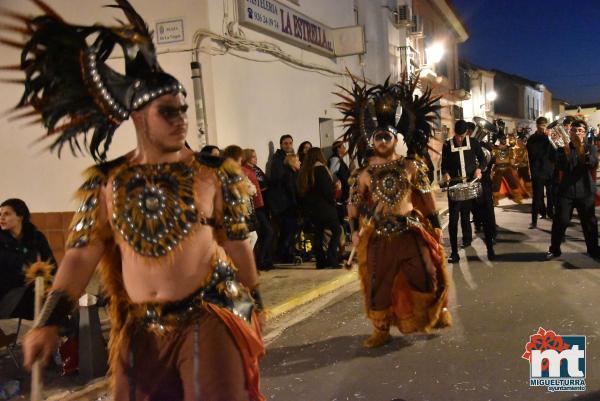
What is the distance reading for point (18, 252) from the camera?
16.7 ft

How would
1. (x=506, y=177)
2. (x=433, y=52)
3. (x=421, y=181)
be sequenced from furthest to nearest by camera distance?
(x=433, y=52) < (x=506, y=177) < (x=421, y=181)

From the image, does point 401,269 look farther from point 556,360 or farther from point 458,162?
point 458,162

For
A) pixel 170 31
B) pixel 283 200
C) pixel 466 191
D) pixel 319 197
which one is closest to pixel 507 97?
pixel 466 191

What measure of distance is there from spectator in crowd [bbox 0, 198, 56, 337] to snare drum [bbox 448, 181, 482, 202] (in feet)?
18.4

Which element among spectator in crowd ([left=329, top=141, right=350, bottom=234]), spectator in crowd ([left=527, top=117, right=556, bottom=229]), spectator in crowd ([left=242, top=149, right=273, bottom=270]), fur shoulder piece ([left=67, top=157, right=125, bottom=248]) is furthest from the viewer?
spectator in crowd ([left=527, top=117, right=556, bottom=229])

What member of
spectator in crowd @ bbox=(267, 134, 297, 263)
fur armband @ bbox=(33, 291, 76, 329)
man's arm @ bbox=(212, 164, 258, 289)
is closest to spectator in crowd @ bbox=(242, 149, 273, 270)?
spectator in crowd @ bbox=(267, 134, 297, 263)

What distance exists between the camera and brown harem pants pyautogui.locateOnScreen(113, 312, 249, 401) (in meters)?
2.45

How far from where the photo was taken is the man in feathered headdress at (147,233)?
2533mm

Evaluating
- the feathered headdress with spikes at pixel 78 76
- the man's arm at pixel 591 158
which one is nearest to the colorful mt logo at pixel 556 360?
the feathered headdress with spikes at pixel 78 76

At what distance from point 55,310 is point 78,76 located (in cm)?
105

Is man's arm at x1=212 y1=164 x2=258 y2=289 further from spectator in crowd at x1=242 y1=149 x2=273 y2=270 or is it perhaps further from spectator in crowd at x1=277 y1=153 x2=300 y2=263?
spectator in crowd at x1=277 y1=153 x2=300 y2=263

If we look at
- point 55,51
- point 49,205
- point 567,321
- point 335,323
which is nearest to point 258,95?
point 49,205

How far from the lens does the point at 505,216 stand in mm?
13742

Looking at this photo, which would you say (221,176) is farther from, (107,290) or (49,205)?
(49,205)
